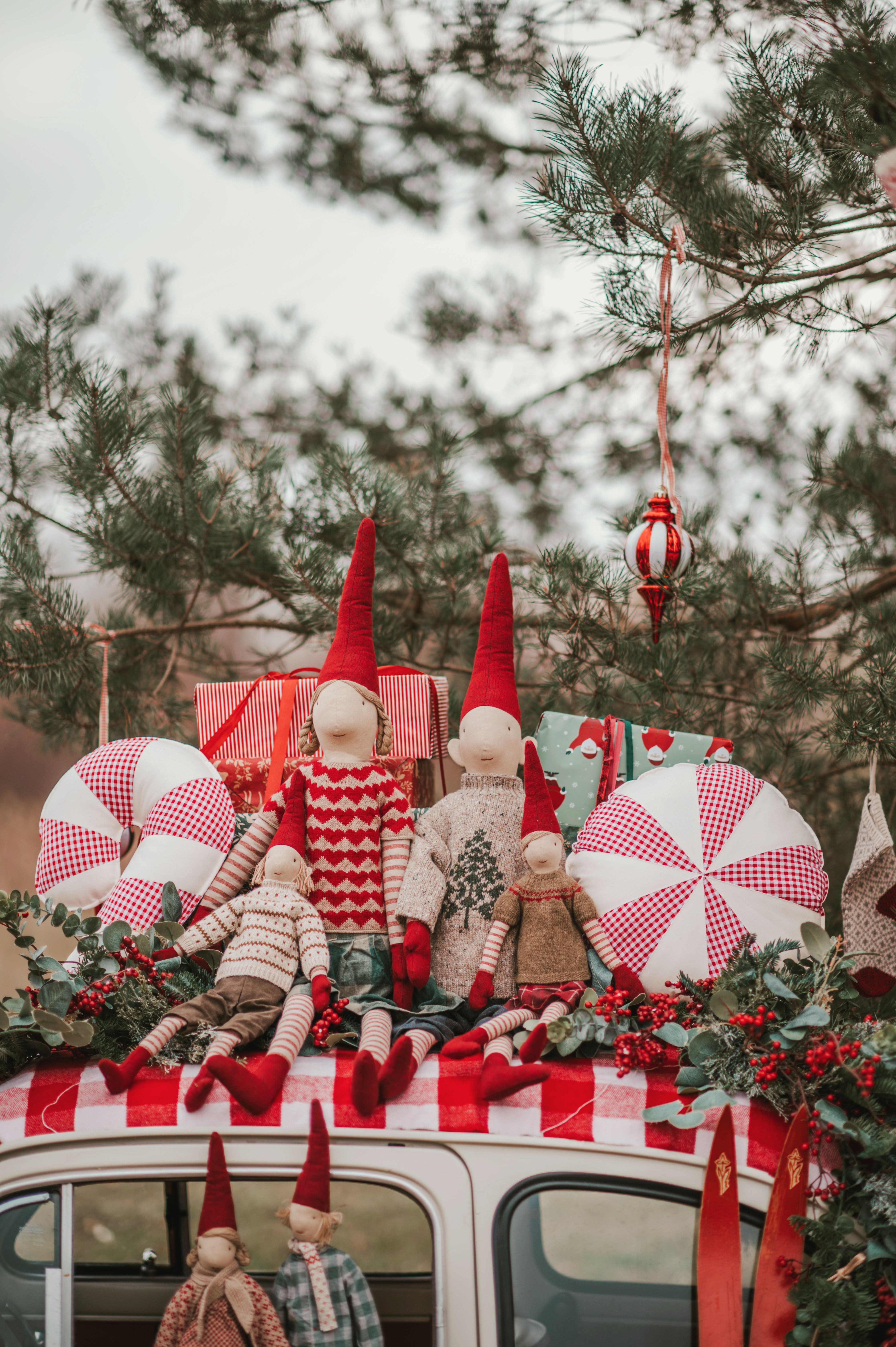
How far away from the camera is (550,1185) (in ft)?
3.48

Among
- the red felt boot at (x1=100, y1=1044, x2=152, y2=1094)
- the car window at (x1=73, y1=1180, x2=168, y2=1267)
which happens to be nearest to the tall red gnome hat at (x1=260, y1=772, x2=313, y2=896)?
the red felt boot at (x1=100, y1=1044, x2=152, y2=1094)

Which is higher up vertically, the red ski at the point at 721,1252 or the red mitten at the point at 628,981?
the red mitten at the point at 628,981

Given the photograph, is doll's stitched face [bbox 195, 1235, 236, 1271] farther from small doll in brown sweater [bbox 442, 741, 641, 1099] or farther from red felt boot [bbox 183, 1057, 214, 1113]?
small doll in brown sweater [bbox 442, 741, 641, 1099]

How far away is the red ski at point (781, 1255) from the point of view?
1.03 metres

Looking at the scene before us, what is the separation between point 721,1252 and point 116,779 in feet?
3.48

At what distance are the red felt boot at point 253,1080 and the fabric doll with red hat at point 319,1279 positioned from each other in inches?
2.3

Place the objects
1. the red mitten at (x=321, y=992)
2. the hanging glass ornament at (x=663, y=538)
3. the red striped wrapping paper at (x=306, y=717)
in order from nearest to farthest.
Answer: the red mitten at (x=321, y=992) → the hanging glass ornament at (x=663, y=538) → the red striped wrapping paper at (x=306, y=717)

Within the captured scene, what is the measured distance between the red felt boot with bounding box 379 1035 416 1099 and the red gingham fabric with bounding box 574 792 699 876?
456 mm

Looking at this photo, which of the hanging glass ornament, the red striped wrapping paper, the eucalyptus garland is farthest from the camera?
the red striped wrapping paper

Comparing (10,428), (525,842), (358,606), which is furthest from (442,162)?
(525,842)

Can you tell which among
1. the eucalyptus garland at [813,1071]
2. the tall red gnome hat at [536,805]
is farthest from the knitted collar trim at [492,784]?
the eucalyptus garland at [813,1071]

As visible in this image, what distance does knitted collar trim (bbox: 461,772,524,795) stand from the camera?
1.51m

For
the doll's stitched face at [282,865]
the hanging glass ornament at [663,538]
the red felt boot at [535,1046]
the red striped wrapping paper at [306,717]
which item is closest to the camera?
the red felt boot at [535,1046]

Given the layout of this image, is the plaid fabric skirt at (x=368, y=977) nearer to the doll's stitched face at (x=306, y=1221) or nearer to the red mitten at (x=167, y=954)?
the red mitten at (x=167, y=954)
